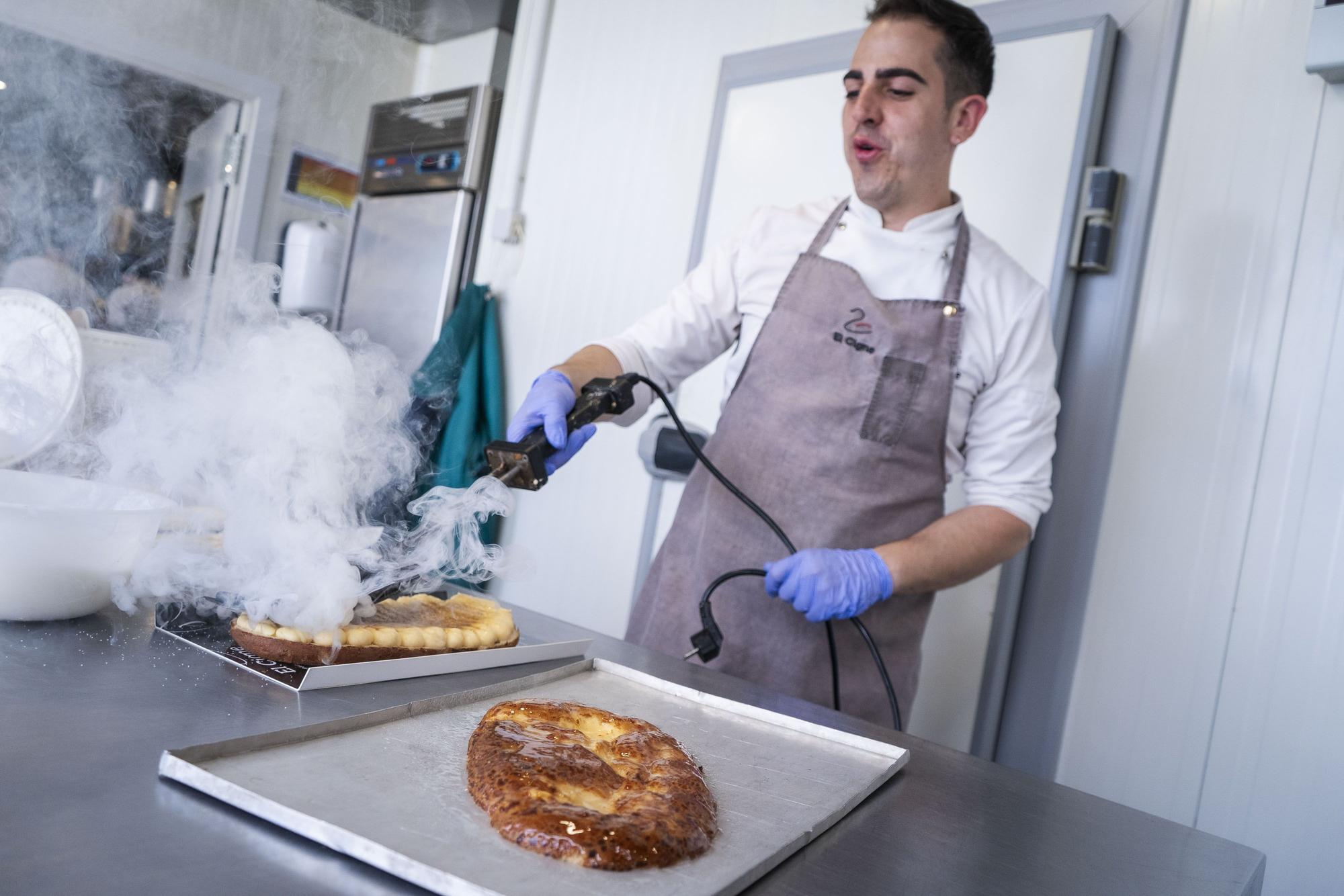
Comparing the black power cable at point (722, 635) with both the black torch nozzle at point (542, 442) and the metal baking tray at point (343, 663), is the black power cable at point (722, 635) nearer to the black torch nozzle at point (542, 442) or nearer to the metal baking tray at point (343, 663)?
the black torch nozzle at point (542, 442)

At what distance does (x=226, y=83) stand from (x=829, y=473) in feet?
8.32

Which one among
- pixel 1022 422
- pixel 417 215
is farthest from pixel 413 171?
pixel 1022 422

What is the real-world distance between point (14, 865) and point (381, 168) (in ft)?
10.6

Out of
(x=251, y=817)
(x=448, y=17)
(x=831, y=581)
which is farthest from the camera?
(x=448, y=17)

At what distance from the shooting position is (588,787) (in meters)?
0.79

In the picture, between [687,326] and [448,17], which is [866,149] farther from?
[448,17]

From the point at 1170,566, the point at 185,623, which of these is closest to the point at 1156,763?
the point at 1170,566

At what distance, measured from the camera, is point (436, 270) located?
3234mm

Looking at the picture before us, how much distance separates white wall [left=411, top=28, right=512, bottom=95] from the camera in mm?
3324

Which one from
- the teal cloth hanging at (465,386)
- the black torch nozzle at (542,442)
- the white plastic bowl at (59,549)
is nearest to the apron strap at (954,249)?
the black torch nozzle at (542,442)

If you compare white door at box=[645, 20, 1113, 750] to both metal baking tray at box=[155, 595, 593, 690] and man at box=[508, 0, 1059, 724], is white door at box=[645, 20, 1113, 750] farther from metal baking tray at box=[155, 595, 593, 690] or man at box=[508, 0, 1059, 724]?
metal baking tray at box=[155, 595, 593, 690]

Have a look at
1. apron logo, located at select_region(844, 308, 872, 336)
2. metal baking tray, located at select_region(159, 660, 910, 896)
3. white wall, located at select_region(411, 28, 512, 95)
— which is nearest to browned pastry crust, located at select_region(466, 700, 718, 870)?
metal baking tray, located at select_region(159, 660, 910, 896)

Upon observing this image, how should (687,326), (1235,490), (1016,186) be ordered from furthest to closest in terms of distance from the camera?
(1016,186)
(687,326)
(1235,490)

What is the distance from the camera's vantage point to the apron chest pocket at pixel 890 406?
5.58 ft
